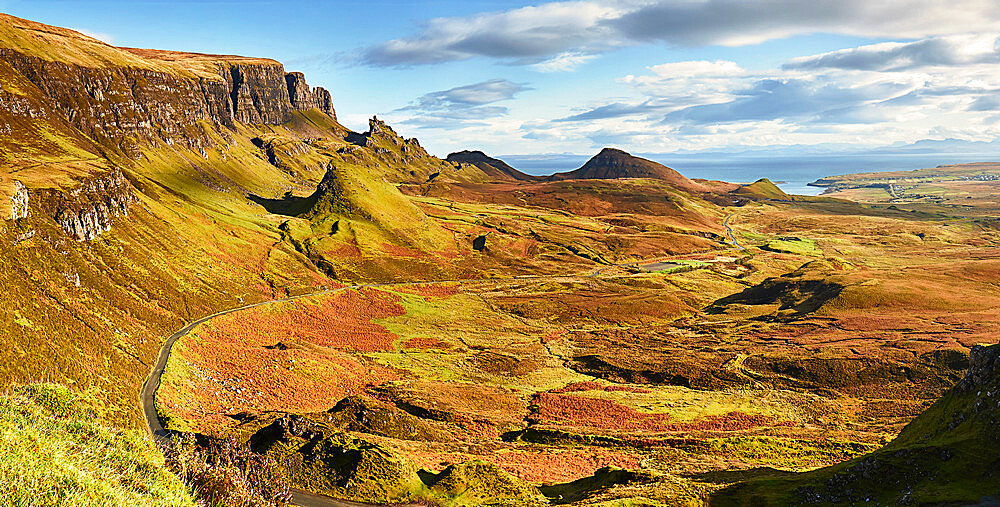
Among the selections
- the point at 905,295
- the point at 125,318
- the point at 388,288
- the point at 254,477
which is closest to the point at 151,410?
the point at 125,318

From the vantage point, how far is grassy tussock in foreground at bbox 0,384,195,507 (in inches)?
658

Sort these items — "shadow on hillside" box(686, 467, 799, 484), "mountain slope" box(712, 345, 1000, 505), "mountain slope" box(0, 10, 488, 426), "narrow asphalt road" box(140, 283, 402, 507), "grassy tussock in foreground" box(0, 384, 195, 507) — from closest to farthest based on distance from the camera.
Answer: "grassy tussock in foreground" box(0, 384, 195, 507)
"mountain slope" box(712, 345, 1000, 505)
"narrow asphalt road" box(140, 283, 402, 507)
"shadow on hillside" box(686, 467, 799, 484)
"mountain slope" box(0, 10, 488, 426)

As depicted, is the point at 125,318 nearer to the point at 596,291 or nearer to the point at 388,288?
the point at 388,288

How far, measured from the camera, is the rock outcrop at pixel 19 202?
86856mm

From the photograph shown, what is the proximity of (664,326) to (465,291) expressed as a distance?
62.3 m

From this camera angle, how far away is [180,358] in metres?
82.2

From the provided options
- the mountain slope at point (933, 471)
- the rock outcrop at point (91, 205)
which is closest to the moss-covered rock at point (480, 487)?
the mountain slope at point (933, 471)

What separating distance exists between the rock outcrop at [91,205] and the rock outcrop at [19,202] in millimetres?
5011

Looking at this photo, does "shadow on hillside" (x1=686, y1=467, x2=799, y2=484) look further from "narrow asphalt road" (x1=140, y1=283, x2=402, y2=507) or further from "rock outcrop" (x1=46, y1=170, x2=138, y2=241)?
"rock outcrop" (x1=46, y1=170, x2=138, y2=241)

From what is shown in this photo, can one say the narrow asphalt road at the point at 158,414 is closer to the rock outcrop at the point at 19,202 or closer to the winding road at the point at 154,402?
the winding road at the point at 154,402

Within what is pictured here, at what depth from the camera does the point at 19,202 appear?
89.5m

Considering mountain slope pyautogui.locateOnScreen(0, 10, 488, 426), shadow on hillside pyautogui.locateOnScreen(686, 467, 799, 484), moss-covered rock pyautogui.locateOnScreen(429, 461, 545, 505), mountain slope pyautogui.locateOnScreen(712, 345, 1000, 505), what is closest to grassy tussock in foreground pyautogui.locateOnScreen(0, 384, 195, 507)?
moss-covered rock pyautogui.locateOnScreen(429, 461, 545, 505)

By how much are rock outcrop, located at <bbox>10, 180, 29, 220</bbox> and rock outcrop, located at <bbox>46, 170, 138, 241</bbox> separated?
5.01 m

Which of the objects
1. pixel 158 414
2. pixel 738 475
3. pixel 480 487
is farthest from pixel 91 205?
pixel 738 475
